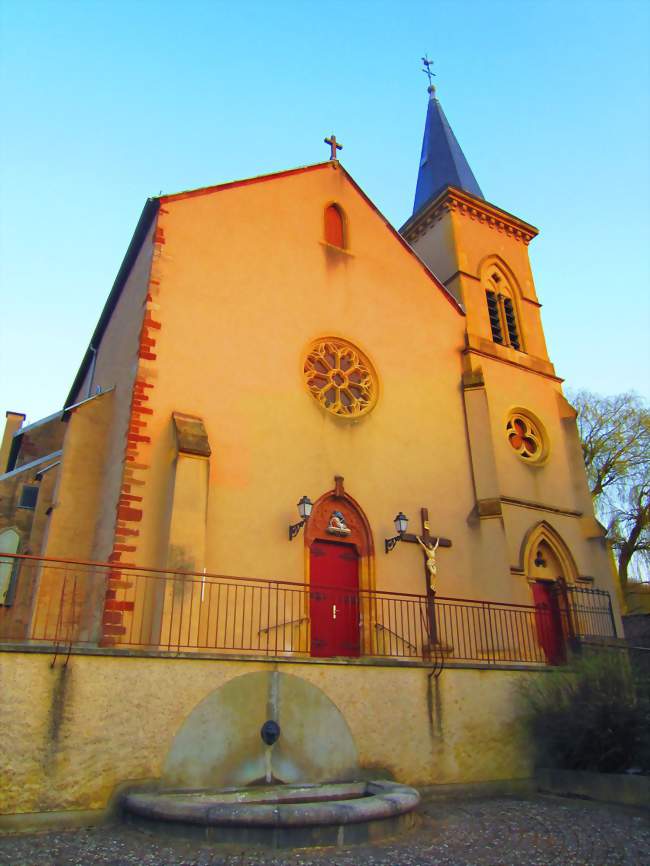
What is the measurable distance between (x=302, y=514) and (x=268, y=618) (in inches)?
84.6

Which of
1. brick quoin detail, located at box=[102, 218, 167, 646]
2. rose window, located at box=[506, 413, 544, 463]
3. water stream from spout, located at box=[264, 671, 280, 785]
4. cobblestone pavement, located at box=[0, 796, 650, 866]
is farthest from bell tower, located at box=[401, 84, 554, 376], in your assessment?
cobblestone pavement, located at box=[0, 796, 650, 866]

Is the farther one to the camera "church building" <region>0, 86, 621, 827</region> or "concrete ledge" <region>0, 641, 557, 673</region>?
Answer: "church building" <region>0, 86, 621, 827</region>

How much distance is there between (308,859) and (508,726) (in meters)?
5.29

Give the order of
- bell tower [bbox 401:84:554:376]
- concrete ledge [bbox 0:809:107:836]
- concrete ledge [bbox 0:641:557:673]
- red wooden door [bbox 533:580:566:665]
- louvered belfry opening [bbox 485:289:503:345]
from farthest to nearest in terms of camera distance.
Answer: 1. louvered belfry opening [bbox 485:289:503:345]
2. bell tower [bbox 401:84:554:376]
3. red wooden door [bbox 533:580:566:665]
4. concrete ledge [bbox 0:641:557:673]
5. concrete ledge [bbox 0:809:107:836]

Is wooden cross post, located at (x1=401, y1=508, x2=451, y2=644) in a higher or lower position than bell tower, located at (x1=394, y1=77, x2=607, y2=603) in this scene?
lower

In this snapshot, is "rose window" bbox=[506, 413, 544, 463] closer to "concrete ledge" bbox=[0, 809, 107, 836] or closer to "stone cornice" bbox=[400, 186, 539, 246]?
"stone cornice" bbox=[400, 186, 539, 246]

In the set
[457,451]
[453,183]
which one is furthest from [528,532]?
[453,183]

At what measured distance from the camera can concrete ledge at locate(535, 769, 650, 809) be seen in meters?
8.57

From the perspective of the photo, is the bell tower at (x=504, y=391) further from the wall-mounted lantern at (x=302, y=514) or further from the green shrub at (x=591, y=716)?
the wall-mounted lantern at (x=302, y=514)

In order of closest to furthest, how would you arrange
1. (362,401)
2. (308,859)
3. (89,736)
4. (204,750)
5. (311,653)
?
1. (308,859)
2. (89,736)
3. (204,750)
4. (311,653)
5. (362,401)

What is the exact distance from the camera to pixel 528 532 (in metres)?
14.9

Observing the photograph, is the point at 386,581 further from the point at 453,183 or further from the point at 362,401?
the point at 453,183

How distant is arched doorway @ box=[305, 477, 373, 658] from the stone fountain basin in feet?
14.7

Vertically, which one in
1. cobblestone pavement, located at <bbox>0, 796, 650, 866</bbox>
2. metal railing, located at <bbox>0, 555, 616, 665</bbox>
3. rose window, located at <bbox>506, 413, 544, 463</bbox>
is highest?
rose window, located at <bbox>506, 413, 544, 463</bbox>
